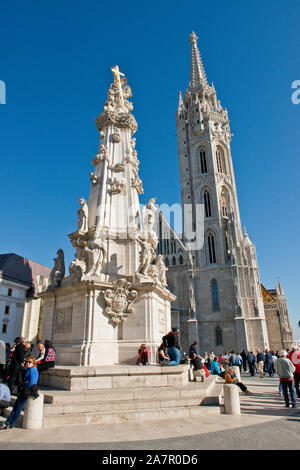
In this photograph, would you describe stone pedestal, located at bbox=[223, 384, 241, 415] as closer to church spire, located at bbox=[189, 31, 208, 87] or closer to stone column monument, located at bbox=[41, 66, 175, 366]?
stone column monument, located at bbox=[41, 66, 175, 366]

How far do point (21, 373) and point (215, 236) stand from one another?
3774 centimetres

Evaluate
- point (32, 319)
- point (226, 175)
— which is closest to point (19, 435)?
point (32, 319)

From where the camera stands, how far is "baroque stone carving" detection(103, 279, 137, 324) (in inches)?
343

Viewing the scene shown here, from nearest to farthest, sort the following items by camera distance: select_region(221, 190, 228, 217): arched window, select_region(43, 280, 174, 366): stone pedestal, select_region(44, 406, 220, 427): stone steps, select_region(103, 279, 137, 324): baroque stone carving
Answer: select_region(44, 406, 220, 427): stone steps
select_region(43, 280, 174, 366): stone pedestal
select_region(103, 279, 137, 324): baroque stone carving
select_region(221, 190, 228, 217): arched window

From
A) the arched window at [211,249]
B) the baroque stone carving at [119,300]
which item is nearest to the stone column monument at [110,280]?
the baroque stone carving at [119,300]

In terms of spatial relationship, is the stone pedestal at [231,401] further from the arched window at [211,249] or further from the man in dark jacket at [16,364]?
the arched window at [211,249]

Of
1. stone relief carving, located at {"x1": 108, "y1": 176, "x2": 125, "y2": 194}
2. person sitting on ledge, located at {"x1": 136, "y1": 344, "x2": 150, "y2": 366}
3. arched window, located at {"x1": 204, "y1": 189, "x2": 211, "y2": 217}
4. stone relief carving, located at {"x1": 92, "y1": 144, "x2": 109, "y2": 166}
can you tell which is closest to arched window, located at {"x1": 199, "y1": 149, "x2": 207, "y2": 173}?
arched window, located at {"x1": 204, "y1": 189, "x2": 211, "y2": 217}

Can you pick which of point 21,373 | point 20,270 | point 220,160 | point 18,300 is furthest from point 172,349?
point 220,160

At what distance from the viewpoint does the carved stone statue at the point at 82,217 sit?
10484 millimetres

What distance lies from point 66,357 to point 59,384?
5.48 feet

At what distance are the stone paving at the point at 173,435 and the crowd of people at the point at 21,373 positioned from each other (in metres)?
0.45

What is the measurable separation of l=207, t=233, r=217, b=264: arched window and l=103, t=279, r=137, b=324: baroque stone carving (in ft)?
110

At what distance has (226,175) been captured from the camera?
4638 cm
